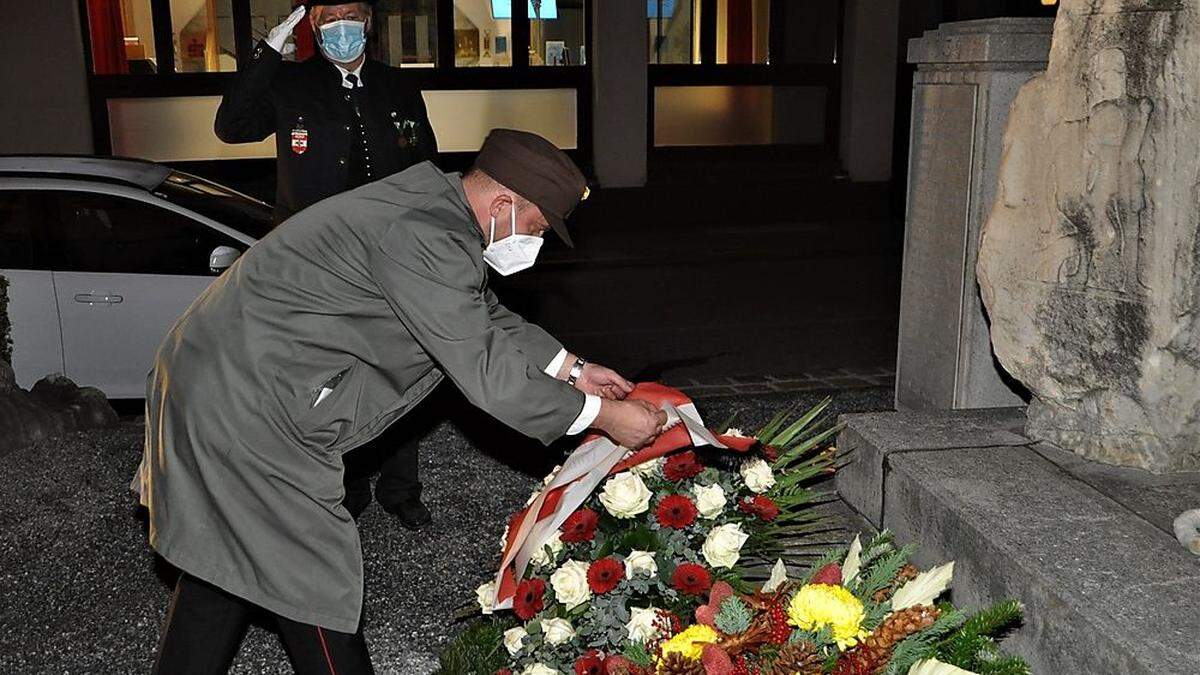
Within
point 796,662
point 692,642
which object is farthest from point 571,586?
point 796,662

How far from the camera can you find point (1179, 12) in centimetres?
399

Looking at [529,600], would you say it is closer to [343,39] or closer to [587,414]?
[587,414]

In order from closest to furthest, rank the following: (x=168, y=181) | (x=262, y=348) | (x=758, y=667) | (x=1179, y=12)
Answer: (x=758, y=667), (x=262, y=348), (x=1179, y=12), (x=168, y=181)

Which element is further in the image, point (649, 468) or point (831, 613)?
point (649, 468)

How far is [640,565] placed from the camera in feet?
10.5

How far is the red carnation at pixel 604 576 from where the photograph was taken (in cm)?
313

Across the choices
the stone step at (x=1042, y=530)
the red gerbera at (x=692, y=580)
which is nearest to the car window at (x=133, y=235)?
the stone step at (x=1042, y=530)

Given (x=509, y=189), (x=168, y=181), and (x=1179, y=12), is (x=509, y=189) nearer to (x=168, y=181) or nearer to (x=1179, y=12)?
(x=1179, y=12)

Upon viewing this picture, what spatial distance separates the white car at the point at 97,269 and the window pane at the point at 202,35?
8.32 meters

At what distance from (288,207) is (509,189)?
2321 millimetres

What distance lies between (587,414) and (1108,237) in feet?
6.95

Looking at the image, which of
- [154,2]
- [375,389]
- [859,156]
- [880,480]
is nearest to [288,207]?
[375,389]

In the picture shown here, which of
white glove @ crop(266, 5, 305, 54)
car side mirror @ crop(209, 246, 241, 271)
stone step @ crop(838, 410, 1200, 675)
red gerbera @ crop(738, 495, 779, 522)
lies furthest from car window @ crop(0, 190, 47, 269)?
red gerbera @ crop(738, 495, 779, 522)

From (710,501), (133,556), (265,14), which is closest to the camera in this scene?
(710,501)
